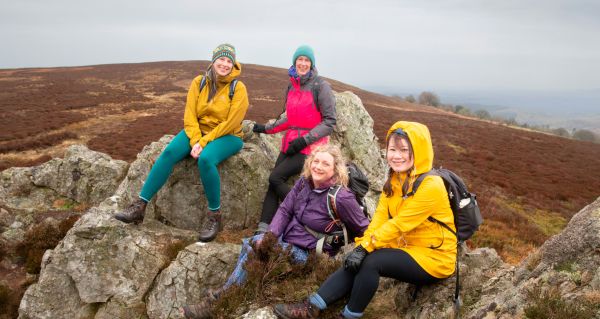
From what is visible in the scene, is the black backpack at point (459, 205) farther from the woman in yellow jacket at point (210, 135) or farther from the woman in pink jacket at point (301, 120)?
the woman in yellow jacket at point (210, 135)

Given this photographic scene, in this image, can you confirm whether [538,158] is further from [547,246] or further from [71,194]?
[71,194]

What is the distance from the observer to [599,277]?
339cm

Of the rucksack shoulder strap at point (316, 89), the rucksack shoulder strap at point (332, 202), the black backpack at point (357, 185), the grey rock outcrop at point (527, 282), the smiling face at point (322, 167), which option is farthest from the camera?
the rucksack shoulder strap at point (316, 89)

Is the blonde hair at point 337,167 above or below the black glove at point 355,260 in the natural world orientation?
above

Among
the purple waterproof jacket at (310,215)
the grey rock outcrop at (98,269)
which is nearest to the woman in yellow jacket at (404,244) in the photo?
the purple waterproof jacket at (310,215)

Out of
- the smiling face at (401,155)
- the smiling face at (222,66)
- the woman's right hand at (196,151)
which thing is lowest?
the woman's right hand at (196,151)

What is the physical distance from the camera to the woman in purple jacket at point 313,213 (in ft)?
16.5

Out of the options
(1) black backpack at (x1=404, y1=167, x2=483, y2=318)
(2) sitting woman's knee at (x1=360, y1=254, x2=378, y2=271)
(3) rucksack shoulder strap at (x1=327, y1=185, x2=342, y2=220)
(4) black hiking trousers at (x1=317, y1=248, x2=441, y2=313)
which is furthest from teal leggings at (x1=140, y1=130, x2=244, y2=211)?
(1) black backpack at (x1=404, y1=167, x2=483, y2=318)

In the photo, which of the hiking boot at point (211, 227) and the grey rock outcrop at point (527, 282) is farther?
the hiking boot at point (211, 227)

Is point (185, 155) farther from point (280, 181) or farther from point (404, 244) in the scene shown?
point (404, 244)

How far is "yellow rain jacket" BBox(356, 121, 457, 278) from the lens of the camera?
161 inches

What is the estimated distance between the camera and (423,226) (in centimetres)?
427

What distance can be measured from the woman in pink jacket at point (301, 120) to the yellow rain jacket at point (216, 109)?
3.23 feet

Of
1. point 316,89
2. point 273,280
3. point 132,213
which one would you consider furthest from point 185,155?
point 273,280
